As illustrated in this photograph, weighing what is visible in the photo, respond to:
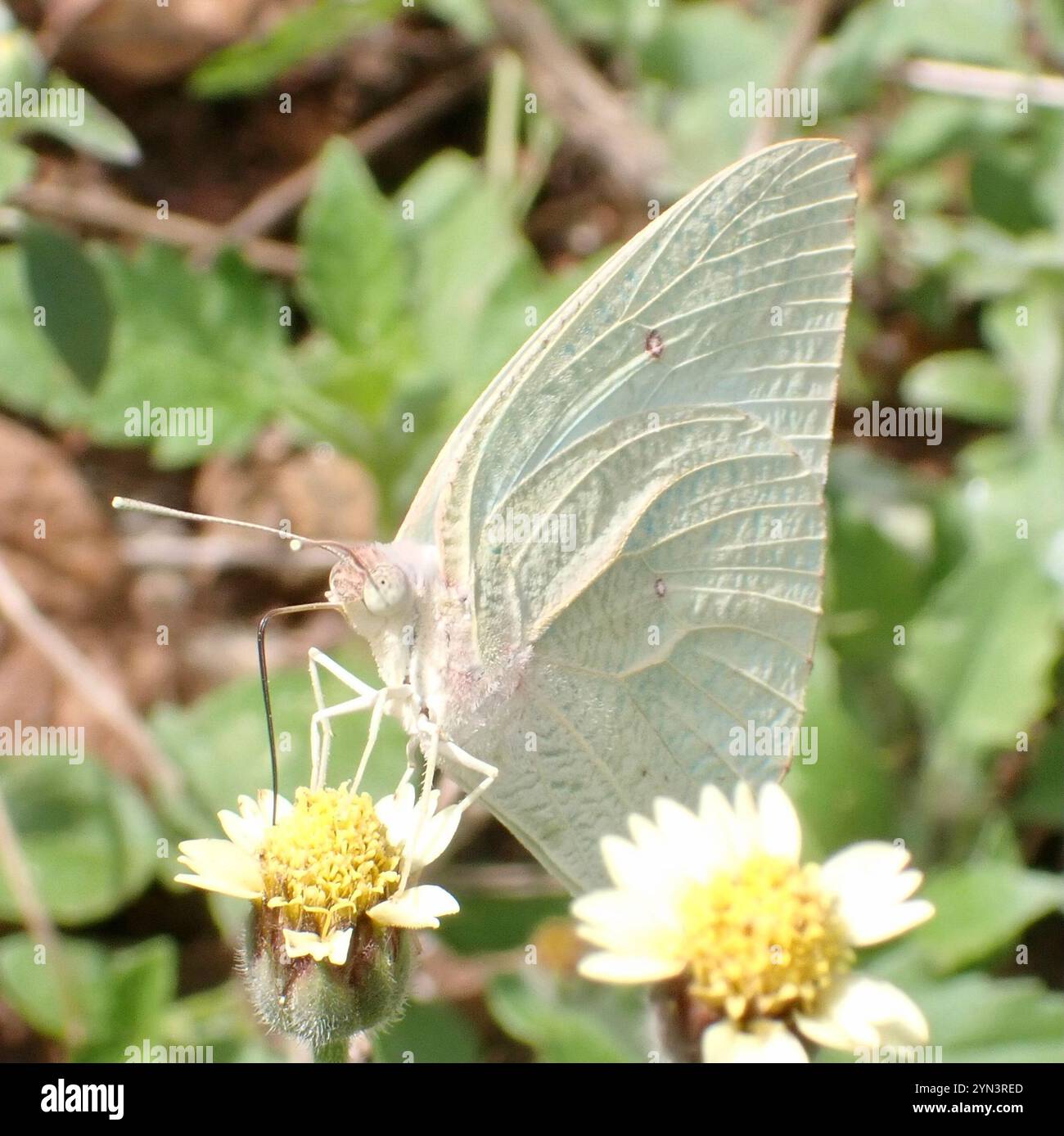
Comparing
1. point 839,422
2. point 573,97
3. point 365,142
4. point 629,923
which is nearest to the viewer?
point 629,923

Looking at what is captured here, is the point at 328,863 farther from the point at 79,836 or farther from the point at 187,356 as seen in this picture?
the point at 187,356

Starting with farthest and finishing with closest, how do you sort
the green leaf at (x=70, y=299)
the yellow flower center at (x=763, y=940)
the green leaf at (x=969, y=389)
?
the green leaf at (x=969, y=389) < the green leaf at (x=70, y=299) < the yellow flower center at (x=763, y=940)

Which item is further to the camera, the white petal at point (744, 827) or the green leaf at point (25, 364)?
the green leaf at point (25, 364)

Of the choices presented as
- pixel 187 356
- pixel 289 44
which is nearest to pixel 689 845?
pixel 187 356

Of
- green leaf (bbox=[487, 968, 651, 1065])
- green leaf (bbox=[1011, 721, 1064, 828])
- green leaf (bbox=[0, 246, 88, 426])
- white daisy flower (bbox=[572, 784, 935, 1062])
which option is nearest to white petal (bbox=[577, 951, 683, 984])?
white daisy flower (bbox=[572, 784, 935, 1062])

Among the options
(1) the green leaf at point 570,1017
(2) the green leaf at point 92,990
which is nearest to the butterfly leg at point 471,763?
(1) the green leaf at point 570,1017

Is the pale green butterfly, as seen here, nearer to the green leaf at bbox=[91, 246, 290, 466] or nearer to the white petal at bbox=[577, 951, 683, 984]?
the white petal at bbox=[577, 951, 683, 984]

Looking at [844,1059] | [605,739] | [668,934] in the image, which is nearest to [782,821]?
[668,934]

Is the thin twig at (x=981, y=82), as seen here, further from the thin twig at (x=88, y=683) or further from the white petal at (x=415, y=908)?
the white petal at (x=415, y=908)
